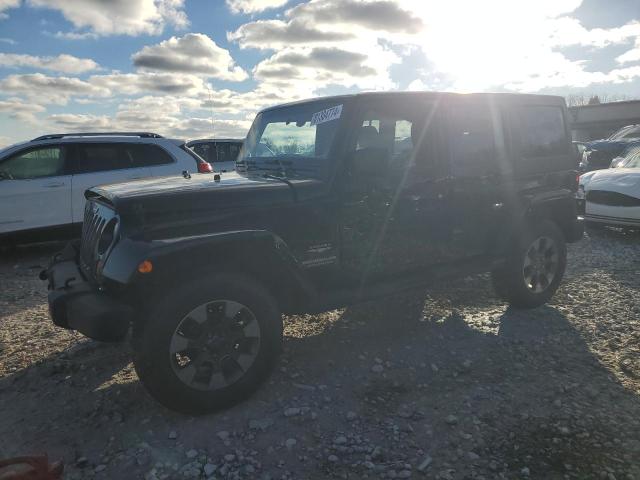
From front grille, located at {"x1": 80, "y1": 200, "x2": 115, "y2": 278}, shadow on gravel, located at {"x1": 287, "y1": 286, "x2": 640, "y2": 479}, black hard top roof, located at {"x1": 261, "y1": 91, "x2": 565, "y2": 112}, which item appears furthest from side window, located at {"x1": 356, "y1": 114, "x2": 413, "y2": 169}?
front grille, located at {"x1": 80, "y1": 200, "x2": 115, "y2": 278}

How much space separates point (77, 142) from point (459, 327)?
6.17 meters

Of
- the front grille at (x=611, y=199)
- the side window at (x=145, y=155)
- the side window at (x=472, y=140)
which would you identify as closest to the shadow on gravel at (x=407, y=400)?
the side window at (x=472, y=140)

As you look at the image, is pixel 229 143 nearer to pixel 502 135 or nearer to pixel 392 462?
pixel 502 135

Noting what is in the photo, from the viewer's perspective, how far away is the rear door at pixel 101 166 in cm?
728

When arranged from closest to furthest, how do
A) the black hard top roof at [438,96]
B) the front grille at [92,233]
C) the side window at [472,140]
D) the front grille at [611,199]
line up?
the front grille at [92,233] < the black hard top roof at [438,96] < the side window at [472,140] < the front grille at [611,199]

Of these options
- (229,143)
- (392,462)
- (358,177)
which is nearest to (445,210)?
(358,177)

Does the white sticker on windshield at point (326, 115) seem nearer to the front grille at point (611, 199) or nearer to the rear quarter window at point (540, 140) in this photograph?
the rear quarter window at point (540, 140)

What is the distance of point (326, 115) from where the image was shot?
3.58 m

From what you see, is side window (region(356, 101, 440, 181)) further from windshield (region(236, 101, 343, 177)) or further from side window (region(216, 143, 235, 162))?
side window (region(216, 143, 235, 162))

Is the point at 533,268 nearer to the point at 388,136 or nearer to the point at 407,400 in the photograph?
the point at 388,136

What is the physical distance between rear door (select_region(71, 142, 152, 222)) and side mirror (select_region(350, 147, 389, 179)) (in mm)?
4790

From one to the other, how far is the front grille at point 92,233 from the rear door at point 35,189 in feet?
13.1

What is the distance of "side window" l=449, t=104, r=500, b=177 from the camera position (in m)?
4.02

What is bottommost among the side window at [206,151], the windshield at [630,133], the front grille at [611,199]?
the front grille at [611,199]
